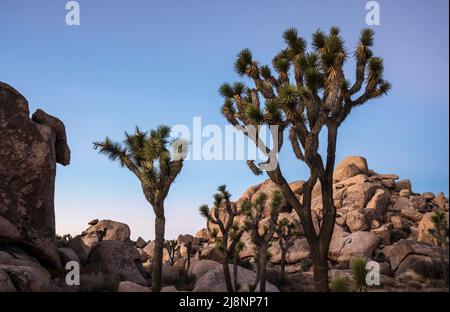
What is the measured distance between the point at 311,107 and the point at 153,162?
7076 millimetres

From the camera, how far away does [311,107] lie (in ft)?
41.9

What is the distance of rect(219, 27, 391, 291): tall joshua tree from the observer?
40.2ft

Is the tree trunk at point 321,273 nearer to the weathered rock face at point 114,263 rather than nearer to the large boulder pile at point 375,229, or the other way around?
the large boulder pile at point 375,229

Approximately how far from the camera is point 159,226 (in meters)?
15.7

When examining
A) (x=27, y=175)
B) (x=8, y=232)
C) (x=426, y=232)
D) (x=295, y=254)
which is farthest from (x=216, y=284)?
(x=426, y=232)

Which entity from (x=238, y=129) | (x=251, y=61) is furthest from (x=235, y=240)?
(x=251, y=61)

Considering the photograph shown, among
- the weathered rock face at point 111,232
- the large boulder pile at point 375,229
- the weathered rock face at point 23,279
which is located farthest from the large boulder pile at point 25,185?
the weathered rock face at point 111,232

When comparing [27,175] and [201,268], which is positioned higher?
[27,175]

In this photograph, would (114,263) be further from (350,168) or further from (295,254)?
(350,168)

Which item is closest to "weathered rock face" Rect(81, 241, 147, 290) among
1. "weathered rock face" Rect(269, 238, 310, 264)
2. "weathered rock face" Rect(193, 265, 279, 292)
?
"weathered rock face" Rect(193, 265, 279, 292)

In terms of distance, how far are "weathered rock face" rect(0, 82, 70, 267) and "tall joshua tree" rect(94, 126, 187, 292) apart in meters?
2.72
